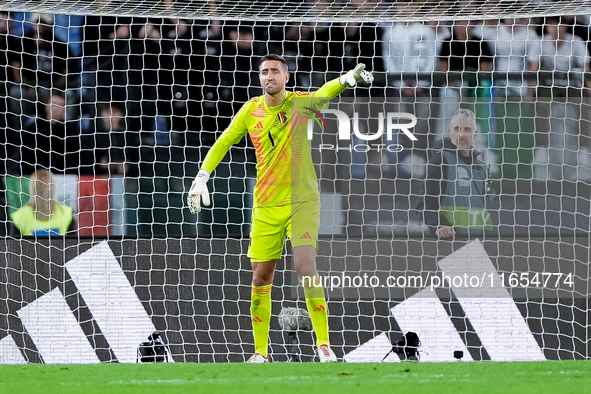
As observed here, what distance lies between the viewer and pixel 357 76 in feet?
11.0

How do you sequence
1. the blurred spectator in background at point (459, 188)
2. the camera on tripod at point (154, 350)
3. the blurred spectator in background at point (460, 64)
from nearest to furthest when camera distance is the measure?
the camera on tripod at point (154, 350) < the blurred spectator in background at point (459, 188) < the blurred spectator in background at point (460, 64)

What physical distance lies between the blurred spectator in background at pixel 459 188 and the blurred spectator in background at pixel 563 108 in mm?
473

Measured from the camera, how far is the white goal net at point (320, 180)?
15.1ft

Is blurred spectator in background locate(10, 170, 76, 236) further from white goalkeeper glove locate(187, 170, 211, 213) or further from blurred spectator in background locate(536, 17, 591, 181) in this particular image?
blurred spectator in background locate(536, 17, 591, 181)

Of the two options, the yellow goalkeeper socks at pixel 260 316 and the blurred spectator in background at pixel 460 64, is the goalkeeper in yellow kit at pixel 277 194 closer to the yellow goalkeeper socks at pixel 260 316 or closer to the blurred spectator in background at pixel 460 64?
the yellow goalkeeper socks at pixel 260 316

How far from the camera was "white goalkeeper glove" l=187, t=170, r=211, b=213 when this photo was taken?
12.1 feet

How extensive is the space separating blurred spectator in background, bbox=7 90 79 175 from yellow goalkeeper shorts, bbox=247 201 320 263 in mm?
1929

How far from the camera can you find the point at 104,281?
15.0 ft

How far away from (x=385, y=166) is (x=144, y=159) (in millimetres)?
1694

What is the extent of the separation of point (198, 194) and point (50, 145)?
1.90 metres

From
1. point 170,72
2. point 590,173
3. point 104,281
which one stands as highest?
point 170,72

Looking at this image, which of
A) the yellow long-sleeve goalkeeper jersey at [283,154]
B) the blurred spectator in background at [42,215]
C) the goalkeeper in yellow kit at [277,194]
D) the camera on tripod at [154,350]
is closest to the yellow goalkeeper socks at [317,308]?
the goalkeeper in yellow kit at [277,194]

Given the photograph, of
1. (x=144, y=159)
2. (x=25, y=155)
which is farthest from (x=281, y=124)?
(x=25, y=155)

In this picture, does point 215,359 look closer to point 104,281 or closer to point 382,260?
point 104,281
